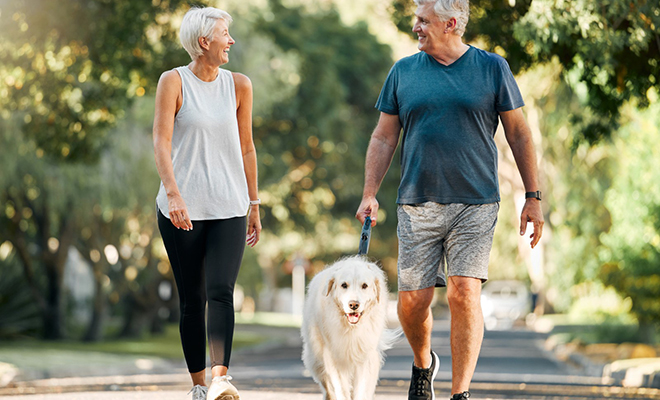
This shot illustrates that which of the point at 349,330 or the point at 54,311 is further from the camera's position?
the point at 54,311

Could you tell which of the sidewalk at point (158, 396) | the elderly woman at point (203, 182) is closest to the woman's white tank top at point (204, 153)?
the elderly woman at point (203, 182)

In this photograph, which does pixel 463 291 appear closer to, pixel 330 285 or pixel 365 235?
pixel 365 235

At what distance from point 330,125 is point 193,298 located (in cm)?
2620

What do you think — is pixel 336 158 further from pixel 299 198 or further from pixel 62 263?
pixel 62 263

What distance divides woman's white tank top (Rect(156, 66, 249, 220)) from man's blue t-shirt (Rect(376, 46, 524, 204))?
42.2 inches

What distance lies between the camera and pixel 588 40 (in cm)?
966

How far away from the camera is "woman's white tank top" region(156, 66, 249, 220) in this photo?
245 inches

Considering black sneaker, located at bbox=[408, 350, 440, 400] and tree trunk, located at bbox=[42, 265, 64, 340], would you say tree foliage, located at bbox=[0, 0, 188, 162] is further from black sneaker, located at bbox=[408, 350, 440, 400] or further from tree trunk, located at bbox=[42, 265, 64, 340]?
black sneaker, located at bbox=[408, 350, 440, 400]

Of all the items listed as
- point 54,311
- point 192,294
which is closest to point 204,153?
point 192,294

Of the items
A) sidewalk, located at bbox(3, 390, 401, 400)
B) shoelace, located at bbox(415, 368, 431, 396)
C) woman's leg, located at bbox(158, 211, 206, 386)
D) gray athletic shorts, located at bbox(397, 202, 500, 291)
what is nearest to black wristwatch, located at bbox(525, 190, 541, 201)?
gray athletic shorts, located at bbox(397, 202, 500, 291)

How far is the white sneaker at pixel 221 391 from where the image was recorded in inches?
230

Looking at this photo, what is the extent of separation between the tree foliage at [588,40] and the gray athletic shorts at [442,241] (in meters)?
3.41

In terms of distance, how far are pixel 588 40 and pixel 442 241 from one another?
405 cm

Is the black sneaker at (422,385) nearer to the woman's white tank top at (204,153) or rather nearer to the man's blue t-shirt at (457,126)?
the man's blue t-shirt at (457,126)
